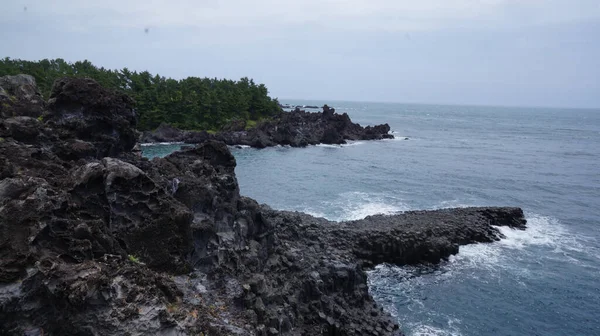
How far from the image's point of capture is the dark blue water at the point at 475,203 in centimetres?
2767

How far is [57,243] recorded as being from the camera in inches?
436

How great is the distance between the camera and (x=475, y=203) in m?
52.0

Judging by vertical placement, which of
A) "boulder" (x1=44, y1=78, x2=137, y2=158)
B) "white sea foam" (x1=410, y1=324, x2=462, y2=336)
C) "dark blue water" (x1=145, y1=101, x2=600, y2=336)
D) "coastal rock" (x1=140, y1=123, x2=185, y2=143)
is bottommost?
"white sea foam" (x1=410, y1=324, x2=462, y2=336)

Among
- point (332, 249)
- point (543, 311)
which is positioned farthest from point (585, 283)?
point (332, 249)

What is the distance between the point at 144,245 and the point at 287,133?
8777 cm

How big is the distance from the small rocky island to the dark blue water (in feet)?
12.9

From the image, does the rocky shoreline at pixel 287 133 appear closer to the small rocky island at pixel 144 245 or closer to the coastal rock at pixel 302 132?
the coastal rock at pixel 302 132

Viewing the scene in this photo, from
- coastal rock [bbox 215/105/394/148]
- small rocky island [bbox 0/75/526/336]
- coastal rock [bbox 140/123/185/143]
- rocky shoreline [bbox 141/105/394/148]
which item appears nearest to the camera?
small rocky island [bbox 0/75/526/336]

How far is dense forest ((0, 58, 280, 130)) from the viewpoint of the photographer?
95.3 meters

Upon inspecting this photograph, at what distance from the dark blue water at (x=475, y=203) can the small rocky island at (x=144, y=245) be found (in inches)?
154

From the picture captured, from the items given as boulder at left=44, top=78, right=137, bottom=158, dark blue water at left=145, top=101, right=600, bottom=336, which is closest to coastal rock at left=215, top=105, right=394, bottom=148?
dark blue water at left=145, top=101, right=600, bottom=336

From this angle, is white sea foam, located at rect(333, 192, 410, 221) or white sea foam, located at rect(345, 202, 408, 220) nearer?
white sea foam, located at rect(345, 202, 408, 220)

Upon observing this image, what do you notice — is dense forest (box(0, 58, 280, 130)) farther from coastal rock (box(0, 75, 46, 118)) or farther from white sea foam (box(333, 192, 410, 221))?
coastal rock (box(0, 75, 46, 118))

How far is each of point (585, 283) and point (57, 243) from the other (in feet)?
122
